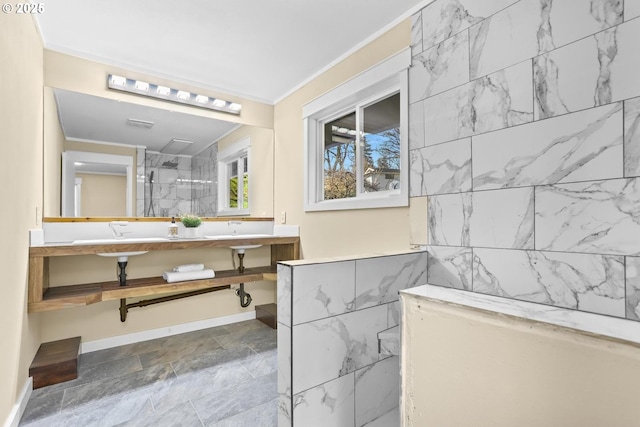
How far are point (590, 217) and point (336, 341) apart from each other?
119cm

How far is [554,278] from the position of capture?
1.38 meters

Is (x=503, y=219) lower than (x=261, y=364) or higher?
higher

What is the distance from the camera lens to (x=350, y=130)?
264 cm

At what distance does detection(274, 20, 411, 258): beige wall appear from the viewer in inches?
83.3

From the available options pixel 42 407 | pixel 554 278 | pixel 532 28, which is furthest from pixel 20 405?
pixel 532 28

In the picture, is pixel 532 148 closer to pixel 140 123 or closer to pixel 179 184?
pixel 179 184

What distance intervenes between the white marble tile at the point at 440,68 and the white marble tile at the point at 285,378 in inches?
61.8

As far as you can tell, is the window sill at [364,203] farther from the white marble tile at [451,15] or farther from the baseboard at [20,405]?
the baseboard at [20,405]

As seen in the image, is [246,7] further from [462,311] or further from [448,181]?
[462,311]

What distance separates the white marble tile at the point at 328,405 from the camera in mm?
1347

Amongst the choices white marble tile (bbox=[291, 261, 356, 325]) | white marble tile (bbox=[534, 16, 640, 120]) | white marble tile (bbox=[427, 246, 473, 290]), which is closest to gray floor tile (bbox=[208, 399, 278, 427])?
white marble tile (bbox=[291, 261, 356, 325])

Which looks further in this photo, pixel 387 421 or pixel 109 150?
pixel 109 150

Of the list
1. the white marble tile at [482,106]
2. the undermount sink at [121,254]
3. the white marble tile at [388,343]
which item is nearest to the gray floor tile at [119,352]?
the undermount sink at [121,254]

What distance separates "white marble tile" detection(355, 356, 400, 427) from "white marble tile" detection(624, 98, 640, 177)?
122 cm
